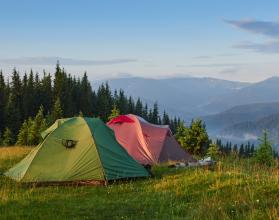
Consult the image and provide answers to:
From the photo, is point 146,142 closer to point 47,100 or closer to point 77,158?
point 77,158

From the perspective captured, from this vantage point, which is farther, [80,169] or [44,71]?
[44,71]

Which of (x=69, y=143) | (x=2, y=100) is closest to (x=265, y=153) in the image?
(x=69, y=143)

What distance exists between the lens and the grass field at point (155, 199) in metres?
11.1

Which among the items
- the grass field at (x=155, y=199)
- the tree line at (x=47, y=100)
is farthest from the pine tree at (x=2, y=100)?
the grass field at (x=155, y=199)

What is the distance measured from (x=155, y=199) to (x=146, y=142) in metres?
13.4

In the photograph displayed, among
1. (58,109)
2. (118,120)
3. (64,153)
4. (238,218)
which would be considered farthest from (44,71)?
(238,218)

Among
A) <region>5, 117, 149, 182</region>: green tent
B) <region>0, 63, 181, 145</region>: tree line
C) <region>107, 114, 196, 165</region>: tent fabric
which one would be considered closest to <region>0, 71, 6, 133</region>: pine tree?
<region>0, 63, 181, 145</region>: tree line

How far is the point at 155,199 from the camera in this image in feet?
44.3

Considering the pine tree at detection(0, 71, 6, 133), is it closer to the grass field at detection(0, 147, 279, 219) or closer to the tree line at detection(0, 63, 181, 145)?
the tree line at detection(0, 63, 181, 145)

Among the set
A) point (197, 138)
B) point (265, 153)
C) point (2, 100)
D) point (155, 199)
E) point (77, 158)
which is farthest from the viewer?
point (2, 100)

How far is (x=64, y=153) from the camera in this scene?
1833 centimetres

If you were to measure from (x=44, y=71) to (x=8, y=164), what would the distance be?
133m

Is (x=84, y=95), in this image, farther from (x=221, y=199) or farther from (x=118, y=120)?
(x=221, y=199)

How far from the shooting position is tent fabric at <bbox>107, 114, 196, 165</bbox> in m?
26.7
